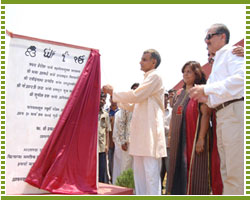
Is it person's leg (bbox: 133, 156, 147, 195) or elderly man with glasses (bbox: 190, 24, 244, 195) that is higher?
elderly man with glasses (bbox: 190, 24, 244, 195)

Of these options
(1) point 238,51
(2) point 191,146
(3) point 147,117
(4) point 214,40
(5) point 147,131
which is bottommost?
(2) point 191,146

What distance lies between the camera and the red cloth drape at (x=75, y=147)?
292cm

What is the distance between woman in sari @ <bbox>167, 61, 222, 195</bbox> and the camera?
3.27 m

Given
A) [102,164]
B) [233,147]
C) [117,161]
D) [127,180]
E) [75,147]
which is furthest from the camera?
[117,161]

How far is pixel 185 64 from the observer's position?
3.85 metres

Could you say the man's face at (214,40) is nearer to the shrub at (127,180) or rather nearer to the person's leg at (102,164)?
the shrub at (127,180)

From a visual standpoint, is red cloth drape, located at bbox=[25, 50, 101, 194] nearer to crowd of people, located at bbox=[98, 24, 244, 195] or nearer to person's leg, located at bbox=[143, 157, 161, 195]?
crowd of people, located at bbox=[98, 24, 244, 195]

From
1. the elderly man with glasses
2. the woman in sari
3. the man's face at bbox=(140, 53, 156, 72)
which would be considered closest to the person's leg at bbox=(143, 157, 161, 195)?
the woman in sari

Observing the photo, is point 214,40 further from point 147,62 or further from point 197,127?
point 197,127

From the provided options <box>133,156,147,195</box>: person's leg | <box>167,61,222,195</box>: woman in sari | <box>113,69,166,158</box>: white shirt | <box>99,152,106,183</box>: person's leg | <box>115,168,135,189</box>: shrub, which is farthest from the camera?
<box>99,152,106,183</box>: person's leg

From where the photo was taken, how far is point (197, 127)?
11.3 ft

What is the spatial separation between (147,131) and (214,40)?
4.82 feet

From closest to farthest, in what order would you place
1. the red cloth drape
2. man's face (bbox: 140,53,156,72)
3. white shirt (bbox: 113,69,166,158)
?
the red cloth drape < white shirt (bbox: 113,69,166,158) < man's face (bbox: 140,53,156,72)

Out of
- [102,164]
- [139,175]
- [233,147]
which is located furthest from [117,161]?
[233,147]
